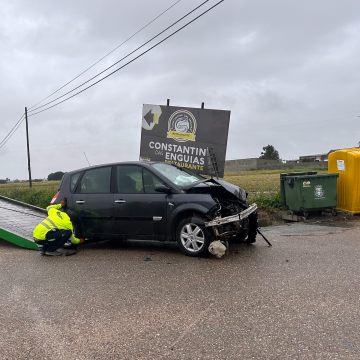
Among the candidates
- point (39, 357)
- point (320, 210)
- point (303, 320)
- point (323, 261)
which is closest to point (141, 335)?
point (39, 357)

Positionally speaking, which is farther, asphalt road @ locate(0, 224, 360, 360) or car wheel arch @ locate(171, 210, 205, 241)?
car wheel arch @ locate(171, 210, 205, 241)

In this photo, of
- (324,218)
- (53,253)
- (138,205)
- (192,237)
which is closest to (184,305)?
(192,237)

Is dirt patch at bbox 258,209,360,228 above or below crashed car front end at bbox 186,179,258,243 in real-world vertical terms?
below

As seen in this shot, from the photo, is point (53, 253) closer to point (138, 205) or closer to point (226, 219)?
point (138, 205)

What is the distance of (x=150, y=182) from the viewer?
258 inches

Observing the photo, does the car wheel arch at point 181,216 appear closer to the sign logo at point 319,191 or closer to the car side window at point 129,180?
the car side window at point 129,180

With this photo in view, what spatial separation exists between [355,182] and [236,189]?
4913 millimetres

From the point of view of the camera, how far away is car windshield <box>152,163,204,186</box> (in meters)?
6.61

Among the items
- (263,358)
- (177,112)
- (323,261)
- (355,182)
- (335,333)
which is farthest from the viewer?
(177,112)

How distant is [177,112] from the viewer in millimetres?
11703

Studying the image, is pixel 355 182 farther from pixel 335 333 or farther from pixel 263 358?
pixel 263 358

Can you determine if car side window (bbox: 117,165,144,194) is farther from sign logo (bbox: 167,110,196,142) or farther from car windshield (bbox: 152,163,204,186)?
sign logo (bbox: 167,110,196,142)

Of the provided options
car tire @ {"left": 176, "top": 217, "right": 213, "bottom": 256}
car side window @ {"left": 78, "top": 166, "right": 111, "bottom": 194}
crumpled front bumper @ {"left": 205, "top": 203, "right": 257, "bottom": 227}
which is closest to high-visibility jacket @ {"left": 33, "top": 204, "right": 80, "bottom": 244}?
car side window @ {"left": 78, "top": 166, "right": 111, "bottom": 194}

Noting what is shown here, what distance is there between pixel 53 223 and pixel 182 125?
5.98 m
